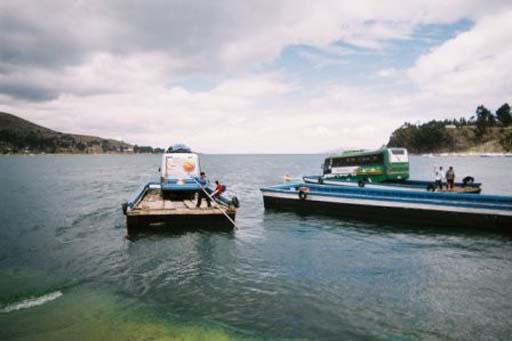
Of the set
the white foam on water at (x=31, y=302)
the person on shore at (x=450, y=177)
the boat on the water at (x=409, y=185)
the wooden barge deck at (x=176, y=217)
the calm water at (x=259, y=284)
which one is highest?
the person on shore at (x=450, y=177)

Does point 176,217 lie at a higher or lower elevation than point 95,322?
higher

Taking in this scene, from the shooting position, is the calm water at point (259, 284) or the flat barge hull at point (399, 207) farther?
the flat barge hull at point (399, 207)

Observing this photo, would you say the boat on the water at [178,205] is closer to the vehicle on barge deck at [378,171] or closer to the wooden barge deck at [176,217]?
the wooden barge deck at [176,217]

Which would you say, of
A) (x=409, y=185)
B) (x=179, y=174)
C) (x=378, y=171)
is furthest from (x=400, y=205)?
(x=179, y=174)

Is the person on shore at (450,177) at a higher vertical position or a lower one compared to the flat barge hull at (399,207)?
higher

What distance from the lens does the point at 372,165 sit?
33.9 m

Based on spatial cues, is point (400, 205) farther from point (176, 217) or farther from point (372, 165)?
point (176, 217)

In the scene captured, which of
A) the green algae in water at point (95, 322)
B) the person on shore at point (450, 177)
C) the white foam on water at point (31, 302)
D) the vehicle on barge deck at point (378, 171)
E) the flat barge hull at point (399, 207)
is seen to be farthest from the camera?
the vehicle on barge deck at point (378, 171)

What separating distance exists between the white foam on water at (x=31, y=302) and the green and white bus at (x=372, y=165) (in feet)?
94.9

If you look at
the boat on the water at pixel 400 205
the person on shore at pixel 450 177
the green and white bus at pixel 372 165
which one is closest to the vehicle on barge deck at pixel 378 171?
the green and white bus at pixel 372 165

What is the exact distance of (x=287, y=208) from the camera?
92.4 feet

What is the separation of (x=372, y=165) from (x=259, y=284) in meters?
25.1

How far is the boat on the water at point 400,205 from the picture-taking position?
20516 mm

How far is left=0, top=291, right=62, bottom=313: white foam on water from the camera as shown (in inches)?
401
